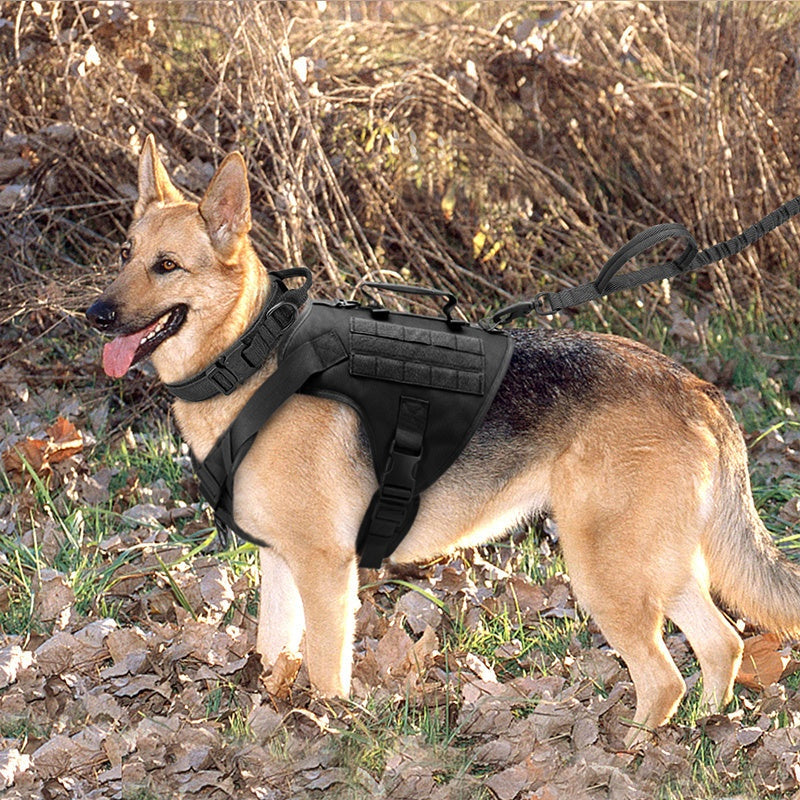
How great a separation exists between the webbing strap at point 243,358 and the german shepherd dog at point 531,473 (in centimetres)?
6

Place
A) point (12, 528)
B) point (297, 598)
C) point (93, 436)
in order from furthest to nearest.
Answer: point (93, 436) < point (12, 528) < point (297, 598)

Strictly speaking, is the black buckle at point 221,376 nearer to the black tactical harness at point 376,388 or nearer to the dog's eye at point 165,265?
the black tactical harness at point 376,388

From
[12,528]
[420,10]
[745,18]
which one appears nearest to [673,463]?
[12,528]

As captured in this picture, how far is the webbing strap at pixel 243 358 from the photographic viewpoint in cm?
357

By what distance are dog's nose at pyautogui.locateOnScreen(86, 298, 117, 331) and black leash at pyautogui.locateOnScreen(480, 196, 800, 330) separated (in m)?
1.28

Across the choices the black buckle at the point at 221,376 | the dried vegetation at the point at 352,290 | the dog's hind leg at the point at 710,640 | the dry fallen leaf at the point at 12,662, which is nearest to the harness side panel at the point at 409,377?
the black buckle at the point at 221,376

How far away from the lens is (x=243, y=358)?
357 cm

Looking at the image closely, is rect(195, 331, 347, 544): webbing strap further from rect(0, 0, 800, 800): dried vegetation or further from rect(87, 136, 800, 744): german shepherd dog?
rect(0, 0, 800, 800): dried vegetation

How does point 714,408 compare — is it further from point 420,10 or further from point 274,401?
point 420,10

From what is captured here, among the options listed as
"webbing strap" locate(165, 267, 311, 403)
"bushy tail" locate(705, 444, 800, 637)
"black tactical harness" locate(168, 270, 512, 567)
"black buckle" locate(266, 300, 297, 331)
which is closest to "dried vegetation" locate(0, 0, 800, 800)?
"bushy tail" locate(705, 444, 800, 637)

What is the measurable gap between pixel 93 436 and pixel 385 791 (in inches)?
133

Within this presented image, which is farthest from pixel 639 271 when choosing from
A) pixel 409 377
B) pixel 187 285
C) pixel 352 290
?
pixel 352 290

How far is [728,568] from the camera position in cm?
376

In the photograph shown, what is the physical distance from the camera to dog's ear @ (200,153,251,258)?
3635mm
